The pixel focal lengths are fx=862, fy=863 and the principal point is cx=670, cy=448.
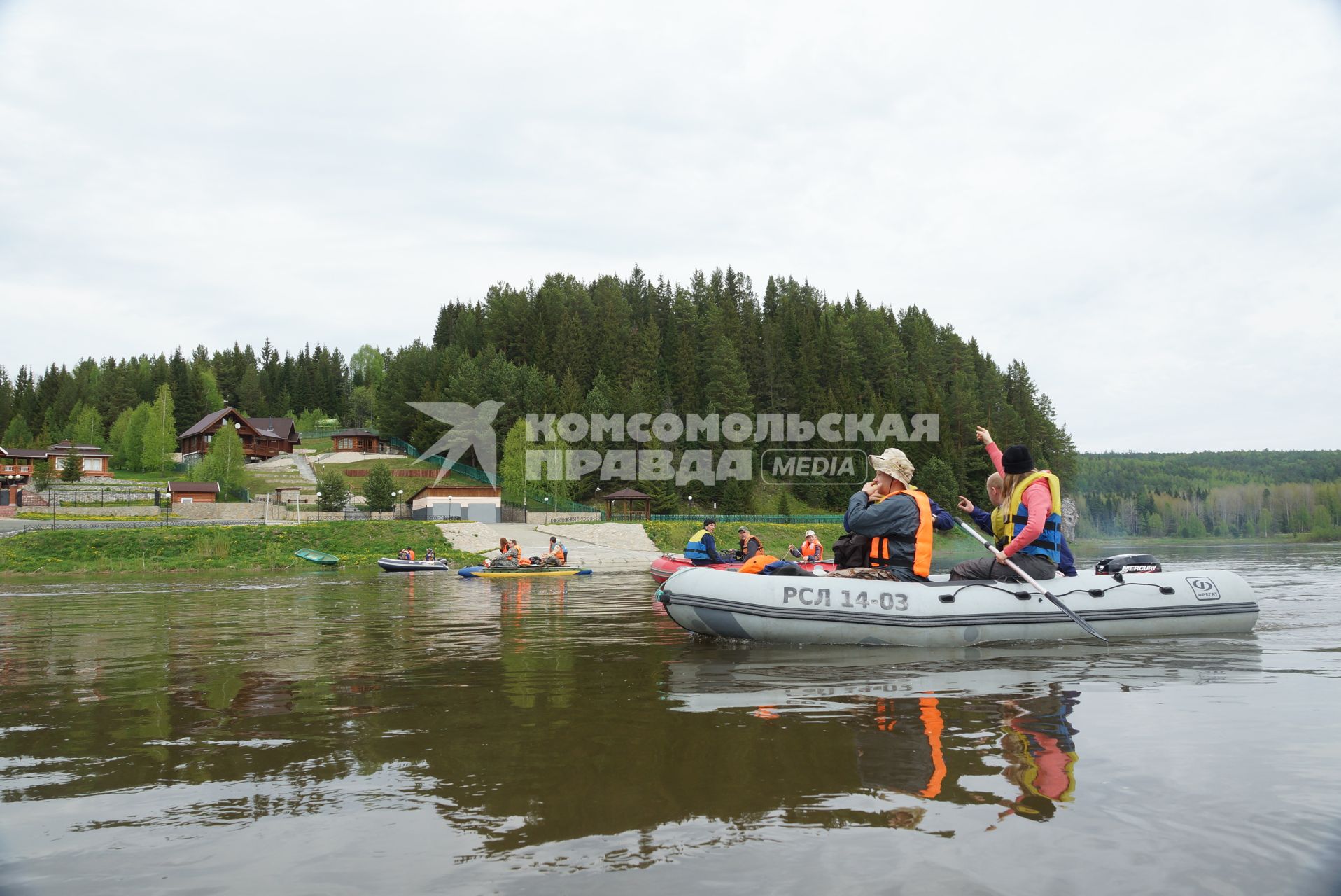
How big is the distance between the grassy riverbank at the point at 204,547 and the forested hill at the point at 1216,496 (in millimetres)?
78871

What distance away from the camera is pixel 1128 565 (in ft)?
40.6

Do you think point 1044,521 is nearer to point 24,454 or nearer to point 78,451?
point 78,451

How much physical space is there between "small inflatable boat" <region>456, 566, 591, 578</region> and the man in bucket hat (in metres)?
18.6

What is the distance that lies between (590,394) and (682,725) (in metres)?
82.9

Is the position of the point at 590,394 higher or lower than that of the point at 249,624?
higher

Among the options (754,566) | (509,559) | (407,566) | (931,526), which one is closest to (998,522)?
(931,526)

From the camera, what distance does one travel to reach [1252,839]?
3.92 metres

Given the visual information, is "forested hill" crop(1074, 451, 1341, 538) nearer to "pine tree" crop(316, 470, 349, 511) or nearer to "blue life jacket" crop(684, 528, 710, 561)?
"pine tree" crop(316, 470, 349, 511)

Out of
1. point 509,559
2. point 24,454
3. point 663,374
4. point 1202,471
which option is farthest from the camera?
point 1202,471

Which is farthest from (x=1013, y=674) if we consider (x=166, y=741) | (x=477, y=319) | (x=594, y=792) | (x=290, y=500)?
(x=477, y=319)

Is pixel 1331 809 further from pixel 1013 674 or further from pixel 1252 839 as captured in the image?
pixel 1013 674

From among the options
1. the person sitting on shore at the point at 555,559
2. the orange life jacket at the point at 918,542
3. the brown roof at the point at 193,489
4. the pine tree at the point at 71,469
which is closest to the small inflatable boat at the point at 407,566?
the person sitting on shore at the point at 555,559

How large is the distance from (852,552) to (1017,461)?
232 cm

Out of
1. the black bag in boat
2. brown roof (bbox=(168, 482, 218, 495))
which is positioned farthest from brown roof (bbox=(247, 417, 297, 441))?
the black bag in boat
